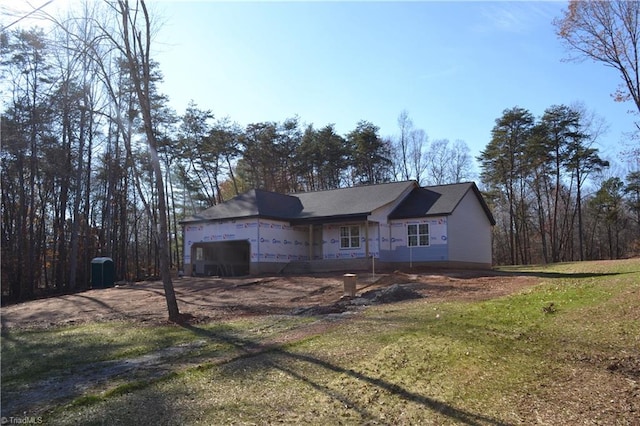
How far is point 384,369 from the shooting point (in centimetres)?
721

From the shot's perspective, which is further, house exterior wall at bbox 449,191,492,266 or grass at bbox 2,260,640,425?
house exterior wall at bbox 449,191,492,266

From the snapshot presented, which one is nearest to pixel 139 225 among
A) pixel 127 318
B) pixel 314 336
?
pixel 127 318

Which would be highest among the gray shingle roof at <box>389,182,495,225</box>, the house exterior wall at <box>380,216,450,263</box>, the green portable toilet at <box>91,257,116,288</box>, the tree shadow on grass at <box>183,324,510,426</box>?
the gray shingle roof at <box>389,182,495,225</box>

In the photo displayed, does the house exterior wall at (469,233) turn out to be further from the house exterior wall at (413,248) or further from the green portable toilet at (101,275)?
the green portable toilet at (101,275)

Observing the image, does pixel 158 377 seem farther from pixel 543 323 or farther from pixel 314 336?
pixel 543 323

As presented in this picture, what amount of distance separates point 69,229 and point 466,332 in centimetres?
3693

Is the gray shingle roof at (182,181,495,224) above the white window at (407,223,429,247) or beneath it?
above

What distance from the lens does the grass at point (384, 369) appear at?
5.73 m

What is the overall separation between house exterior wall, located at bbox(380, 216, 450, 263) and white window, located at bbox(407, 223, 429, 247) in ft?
0.55

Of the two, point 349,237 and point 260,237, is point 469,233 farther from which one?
point 260,237

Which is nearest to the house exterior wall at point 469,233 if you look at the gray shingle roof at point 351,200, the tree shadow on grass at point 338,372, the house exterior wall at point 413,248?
the house exterior wall at point 413,248

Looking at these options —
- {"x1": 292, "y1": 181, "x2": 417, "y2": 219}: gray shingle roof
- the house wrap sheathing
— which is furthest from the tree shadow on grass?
{"x1": 292, "y1": 181, "x2": 417, "y2": 219}: gray shingle roof

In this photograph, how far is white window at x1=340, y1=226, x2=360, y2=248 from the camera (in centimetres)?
2859

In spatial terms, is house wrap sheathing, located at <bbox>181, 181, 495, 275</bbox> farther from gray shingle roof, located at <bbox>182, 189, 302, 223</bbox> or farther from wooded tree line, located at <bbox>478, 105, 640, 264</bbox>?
wooded tree line, located at <bbox>478, 105, 640, 264</bbox>
